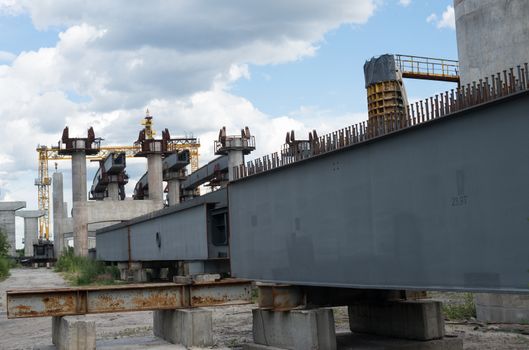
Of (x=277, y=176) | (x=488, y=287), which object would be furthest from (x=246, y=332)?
(x=488, y=287)

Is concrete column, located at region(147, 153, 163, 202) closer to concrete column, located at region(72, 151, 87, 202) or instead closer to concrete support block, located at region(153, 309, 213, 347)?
concrete column, located at region(72, 151, 87, 202)

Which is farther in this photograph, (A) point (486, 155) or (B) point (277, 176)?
(B) point (277, 176)

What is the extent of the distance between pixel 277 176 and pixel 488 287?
16.2 feet

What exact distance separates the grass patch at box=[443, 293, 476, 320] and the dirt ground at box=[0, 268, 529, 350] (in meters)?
0.93

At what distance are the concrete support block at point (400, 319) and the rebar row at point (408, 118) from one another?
134 inches

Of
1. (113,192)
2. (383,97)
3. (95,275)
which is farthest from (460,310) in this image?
(113,192)

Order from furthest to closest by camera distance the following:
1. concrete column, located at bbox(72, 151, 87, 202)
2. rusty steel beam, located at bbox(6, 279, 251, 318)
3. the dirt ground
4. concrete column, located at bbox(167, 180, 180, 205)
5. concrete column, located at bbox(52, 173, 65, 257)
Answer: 1. concrete column, located at bbox(52, 173, 65, 257)
2. concrete column, located at bbox(167, 180, 180, 205)
3. concrete column, located at bbox(72, 151, 87, 202)
4. the dirt ground
5. rusty steel beam, located at bbox(6, 279, 251, 318)

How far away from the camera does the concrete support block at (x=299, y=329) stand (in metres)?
10.4

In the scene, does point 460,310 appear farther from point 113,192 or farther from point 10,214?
point 10,214

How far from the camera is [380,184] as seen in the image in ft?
29.0

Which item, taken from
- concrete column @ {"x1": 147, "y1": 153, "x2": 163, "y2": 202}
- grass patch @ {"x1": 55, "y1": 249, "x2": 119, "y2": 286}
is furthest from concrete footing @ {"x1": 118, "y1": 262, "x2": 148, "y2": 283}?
concrete column @ {"x1": 147, "y1": 153, "x2": 163, "y2": 202}

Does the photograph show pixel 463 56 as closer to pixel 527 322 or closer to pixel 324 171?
pixel 527 322

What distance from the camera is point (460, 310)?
16594mm

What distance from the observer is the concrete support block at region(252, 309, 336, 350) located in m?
10.4
